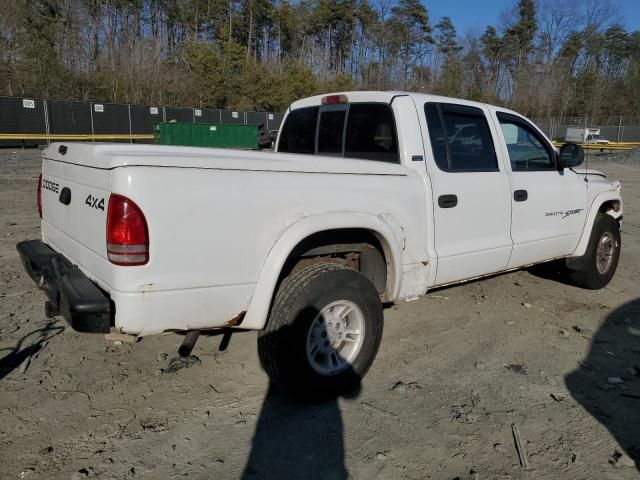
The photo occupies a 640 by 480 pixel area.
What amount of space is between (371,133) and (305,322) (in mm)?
1685

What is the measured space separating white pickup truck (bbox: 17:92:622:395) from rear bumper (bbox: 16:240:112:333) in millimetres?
11

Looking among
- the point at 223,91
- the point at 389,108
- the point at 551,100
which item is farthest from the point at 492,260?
the point at 551,100

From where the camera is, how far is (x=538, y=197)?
4.74 meters

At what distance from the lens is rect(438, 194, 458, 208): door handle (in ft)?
12.8

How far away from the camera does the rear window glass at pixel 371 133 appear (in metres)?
3.97

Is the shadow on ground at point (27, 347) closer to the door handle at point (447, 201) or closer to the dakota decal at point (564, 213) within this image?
the door handle at point (447, 201)

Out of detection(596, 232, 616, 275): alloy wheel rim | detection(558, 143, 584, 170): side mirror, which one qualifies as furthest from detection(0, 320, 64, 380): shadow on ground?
detection(596, 232, 616, 275): alloy wheel rim

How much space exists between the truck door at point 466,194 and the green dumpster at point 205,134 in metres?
22.6

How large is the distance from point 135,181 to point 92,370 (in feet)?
6.04

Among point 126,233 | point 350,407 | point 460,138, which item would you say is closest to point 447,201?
point 460,138

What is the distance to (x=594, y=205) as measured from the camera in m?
5.46

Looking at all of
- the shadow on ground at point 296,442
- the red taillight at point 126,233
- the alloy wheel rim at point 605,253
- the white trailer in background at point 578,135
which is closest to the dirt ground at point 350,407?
the shadow on ground at point 296,442

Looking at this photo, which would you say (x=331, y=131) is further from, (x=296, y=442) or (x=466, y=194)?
(x=296, y=442)

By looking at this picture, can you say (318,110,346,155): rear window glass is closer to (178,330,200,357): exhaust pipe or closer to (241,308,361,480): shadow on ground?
(241,308,361,480): shadow on ground
